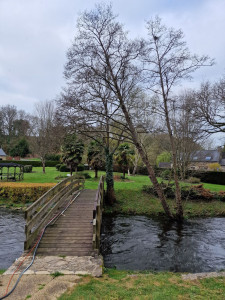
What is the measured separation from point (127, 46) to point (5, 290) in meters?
12.4

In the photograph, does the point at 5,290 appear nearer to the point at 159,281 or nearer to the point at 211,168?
the point at 159,281

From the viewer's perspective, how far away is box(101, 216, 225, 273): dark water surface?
25.5ft

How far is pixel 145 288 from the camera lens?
489 centimetres

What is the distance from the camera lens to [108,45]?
42.3 feet

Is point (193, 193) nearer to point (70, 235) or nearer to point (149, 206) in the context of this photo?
A: point (149, 206)

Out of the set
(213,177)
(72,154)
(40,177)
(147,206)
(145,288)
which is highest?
(72,154)

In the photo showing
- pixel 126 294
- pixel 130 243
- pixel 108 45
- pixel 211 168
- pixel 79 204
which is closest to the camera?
pixel 126 294

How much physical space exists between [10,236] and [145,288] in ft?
25.3

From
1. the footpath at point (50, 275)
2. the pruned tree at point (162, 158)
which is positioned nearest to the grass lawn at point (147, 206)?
the footpath at point (50, 275)

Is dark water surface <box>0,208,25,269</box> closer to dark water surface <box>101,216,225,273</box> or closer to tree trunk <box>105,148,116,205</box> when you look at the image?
dark water surface <box>101,216,225,273</box>

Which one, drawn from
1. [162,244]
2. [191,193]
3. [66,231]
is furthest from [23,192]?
[191,193]

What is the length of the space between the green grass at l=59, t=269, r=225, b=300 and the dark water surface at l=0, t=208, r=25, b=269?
379cm

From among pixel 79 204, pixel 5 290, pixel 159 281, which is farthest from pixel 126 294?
pixel 79 204

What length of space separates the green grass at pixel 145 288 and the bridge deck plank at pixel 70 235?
154 cm
